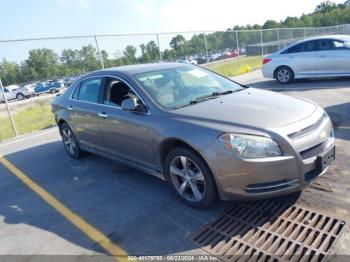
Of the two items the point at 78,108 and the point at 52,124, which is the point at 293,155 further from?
the point at 52,124

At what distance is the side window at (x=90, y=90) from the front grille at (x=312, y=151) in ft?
10.0

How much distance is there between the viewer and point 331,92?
9.04 m

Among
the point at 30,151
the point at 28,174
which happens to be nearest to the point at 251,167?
the point at 28,174

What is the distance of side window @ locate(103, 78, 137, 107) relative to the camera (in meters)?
4.66

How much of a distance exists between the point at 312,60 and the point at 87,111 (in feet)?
26.1

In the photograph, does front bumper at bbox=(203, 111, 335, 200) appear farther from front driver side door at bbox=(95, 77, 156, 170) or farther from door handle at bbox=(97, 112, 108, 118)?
door handle at bbox=(97, 112, 108, 118)

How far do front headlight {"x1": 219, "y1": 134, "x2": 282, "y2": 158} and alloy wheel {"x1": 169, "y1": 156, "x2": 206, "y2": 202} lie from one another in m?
0.53

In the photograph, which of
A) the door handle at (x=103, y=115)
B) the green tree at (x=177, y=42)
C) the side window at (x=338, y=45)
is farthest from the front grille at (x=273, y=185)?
the green tree at (x=177, y=42)

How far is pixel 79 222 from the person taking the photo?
13.1 feet

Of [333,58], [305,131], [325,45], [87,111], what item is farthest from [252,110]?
[325,45]

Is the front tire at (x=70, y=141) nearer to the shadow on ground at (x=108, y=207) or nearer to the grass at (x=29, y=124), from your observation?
the shadow on ground at (x=108, y=207)

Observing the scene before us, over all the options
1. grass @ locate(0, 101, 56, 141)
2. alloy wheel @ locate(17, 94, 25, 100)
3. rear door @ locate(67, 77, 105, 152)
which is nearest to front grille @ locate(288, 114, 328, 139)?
rear door @ locate(67, 77, 105, 152)

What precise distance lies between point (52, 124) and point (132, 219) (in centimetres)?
741

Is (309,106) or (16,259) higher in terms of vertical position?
(309,106)
